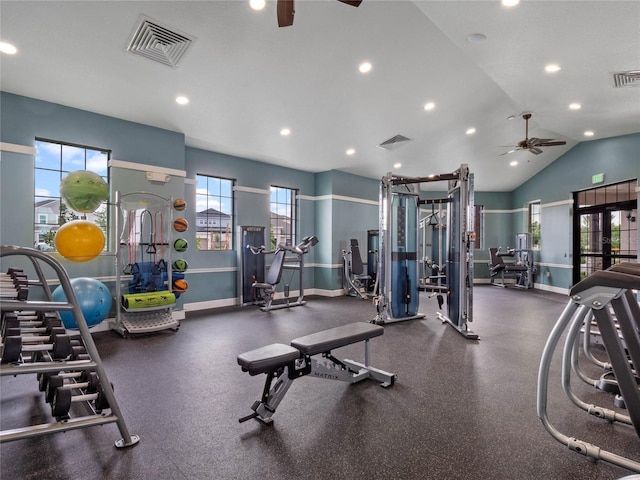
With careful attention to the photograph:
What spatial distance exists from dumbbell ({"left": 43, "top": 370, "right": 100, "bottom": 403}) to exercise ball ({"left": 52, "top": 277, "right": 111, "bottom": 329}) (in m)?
1.90

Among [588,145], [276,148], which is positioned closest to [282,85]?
A: [276,148]

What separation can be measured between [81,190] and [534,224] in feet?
34.6

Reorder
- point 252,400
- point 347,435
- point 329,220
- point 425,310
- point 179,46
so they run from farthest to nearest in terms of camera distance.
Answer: point 329,220, point 425,310, point 179,46, point 252,400, point 347,435

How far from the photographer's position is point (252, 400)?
8.60ft

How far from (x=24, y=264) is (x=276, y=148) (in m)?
4.05

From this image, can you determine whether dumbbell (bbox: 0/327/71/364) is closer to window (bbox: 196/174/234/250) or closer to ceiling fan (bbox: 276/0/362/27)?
ceiling fan (bbox: 276/0/362/27)

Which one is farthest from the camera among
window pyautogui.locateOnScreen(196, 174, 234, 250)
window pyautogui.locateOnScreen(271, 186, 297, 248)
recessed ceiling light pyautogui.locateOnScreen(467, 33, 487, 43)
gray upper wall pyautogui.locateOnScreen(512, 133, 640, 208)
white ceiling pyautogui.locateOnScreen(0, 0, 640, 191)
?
window pyautogui.locateOnScreen(271, 186, 297, 248)

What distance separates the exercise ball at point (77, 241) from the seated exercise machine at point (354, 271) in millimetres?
5149

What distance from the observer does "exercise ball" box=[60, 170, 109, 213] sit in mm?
3502

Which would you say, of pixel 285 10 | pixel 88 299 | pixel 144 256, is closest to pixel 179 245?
pixel 144 256

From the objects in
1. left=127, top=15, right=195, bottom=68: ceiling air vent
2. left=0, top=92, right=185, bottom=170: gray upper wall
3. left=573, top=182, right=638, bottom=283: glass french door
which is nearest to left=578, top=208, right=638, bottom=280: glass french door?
left=573, top=182, right=638, bottom=283: glass french door

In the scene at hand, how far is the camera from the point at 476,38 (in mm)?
3693

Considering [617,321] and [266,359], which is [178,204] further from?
[617,321]

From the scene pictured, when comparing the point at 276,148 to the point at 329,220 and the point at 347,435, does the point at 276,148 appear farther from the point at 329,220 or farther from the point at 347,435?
the point at 347,435
